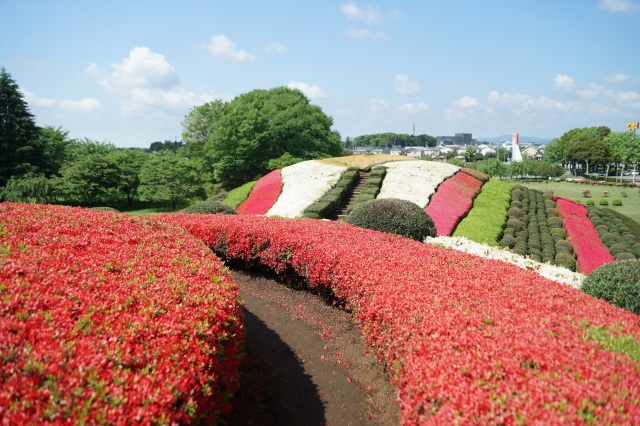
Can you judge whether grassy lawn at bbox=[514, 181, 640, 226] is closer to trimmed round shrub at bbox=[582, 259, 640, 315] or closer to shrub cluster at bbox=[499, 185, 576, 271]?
shrub cluster at bbox=[499, 185, 576, 271]

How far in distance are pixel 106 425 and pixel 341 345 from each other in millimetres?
5407

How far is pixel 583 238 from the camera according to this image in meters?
21.5

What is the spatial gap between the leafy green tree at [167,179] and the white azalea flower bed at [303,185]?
956 cm

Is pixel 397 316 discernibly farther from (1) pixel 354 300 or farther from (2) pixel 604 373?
(2) pixel 604 373

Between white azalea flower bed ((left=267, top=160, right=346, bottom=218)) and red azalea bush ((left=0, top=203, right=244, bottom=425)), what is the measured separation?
1474 cm

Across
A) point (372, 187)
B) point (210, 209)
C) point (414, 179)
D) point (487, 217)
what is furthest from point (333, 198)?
point (487, 217)

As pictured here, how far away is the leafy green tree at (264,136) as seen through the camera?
42062 millimetres

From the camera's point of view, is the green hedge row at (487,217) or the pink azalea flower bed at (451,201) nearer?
the green hedge row at (487,217)

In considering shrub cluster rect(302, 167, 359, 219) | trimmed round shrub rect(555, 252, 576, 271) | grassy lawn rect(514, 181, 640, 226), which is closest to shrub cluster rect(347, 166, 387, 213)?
shrub cluster rect(302, 167, 359, 219)

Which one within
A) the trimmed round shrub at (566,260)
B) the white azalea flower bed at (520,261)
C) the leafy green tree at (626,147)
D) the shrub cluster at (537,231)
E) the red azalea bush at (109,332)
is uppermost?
the leafy green tree at (626,147)

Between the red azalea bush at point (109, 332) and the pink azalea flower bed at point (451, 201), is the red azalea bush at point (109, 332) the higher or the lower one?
the higher one

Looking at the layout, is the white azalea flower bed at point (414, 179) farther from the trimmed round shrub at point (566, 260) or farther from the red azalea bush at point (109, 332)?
the red azalea bush at point (109, 332)

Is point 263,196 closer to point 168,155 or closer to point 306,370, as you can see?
point 168,155

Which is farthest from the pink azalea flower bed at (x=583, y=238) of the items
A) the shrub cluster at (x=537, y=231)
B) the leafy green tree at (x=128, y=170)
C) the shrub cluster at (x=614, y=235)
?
the leafy green tree at (x=128, y=170)
